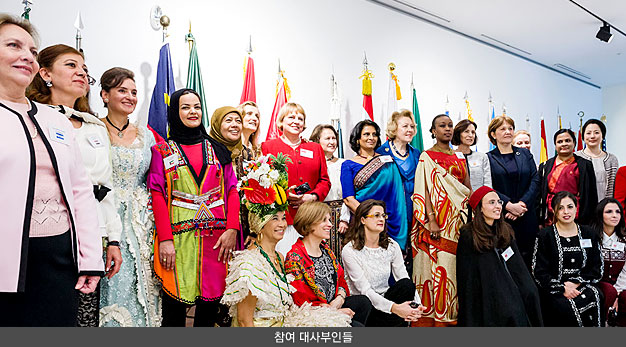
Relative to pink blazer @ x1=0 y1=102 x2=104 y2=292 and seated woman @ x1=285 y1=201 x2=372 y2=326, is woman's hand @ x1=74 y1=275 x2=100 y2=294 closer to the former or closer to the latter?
pink blazer @ x1=0 y1=102 x2=104 y2=292

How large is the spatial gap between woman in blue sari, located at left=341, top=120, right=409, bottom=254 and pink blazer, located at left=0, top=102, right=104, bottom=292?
2232mm

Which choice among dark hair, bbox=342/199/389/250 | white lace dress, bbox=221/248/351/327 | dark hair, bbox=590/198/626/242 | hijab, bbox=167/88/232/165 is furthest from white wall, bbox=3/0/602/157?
dark hair, bbox=590/198/626/242

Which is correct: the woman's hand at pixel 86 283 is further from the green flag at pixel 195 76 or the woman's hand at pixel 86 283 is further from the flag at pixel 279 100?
the flag at pixel 279 100

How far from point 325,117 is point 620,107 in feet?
25.7

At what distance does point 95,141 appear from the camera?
2.09 metres

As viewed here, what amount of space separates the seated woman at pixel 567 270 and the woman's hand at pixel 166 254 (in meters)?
2.65

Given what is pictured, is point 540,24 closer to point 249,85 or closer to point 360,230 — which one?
point 249,85

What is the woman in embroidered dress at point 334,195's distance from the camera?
3660 mm

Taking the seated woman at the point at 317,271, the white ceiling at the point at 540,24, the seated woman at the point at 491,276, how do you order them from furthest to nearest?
1. the white ceiling at the point at 540,24
2. the seated woman at the point at 491,276
3. the seated woman at the point at 317,271

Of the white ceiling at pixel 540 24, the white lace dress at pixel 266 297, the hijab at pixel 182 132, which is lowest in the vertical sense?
the white lace dress at pixel 266 297

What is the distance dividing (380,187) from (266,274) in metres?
1.52

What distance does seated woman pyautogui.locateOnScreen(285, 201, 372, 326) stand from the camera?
2.61m

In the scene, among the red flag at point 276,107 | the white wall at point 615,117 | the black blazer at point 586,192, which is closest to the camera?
the black blazer at point 586,192

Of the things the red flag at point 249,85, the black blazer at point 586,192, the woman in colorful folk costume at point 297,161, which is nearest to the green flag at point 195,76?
the red flag at point 249,85
